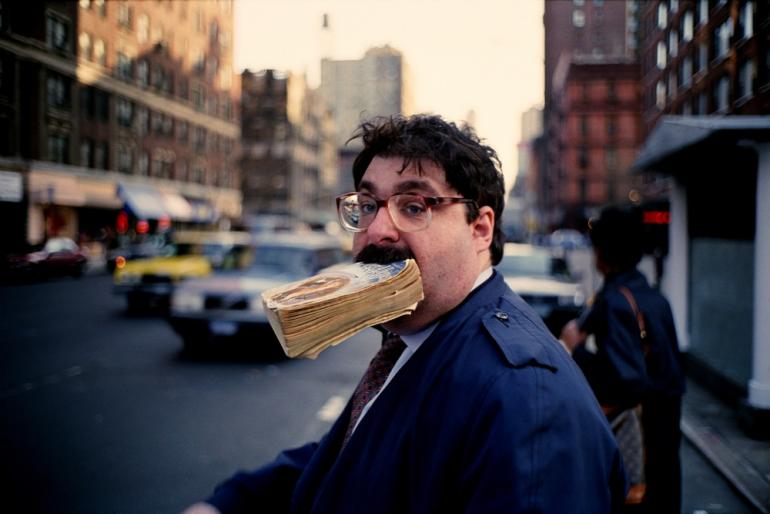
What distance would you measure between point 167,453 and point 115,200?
2.38 metres

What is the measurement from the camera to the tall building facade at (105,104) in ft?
8.39

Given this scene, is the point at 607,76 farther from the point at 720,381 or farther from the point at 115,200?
the point at 115,200

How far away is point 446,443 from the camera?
1185 millimetres

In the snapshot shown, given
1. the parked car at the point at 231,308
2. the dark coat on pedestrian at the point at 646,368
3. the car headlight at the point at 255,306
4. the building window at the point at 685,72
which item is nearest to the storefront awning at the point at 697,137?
the dark coat on pedestrian at the point at 646,368

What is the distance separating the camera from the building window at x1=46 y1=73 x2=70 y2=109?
279 cm

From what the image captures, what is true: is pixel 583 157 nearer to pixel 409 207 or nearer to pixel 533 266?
pixel 533 266

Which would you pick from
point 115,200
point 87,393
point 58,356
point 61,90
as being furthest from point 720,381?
point 58,356

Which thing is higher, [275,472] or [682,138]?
[682,138]

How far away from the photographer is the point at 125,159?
3826mm

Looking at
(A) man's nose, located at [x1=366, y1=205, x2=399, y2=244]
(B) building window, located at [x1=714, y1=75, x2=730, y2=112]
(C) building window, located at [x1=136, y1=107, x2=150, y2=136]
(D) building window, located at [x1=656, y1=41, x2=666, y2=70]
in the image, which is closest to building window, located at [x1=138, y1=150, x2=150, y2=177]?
(C) building window, located at [x1=136, y1=107, x2=150, y2=136]

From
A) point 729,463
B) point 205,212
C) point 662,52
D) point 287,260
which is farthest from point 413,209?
point 662,52

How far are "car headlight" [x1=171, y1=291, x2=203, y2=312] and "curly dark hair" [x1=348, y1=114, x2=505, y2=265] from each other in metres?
7.74

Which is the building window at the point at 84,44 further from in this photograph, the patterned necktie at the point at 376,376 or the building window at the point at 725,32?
the building window at the point at 725,32

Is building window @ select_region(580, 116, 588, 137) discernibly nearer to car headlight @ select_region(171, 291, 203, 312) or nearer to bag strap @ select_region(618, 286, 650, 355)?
car headlight @ select_region(171, 291, 203, 312)
